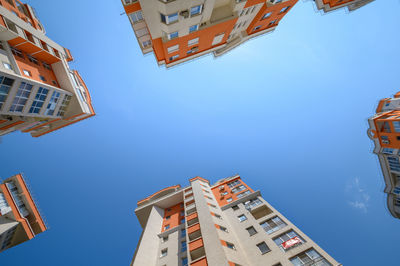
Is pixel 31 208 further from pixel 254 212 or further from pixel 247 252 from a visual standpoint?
pixel 254 212

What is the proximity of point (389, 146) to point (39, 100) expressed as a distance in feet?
193

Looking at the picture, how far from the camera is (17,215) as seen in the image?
1067 inches

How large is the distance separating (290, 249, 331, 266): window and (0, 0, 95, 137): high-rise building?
3685cm

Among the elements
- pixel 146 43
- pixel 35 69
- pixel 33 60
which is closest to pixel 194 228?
pixel 146 43

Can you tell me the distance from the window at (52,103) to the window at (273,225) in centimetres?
3721

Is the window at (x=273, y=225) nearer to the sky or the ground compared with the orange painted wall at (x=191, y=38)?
nearer to the ground

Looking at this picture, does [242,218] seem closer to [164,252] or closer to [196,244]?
[196,244]

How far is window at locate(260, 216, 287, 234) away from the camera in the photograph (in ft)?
71.4

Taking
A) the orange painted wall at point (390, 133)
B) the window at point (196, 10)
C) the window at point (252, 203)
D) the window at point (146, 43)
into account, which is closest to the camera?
the window at point (196, 10)

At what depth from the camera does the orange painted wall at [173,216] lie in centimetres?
3172

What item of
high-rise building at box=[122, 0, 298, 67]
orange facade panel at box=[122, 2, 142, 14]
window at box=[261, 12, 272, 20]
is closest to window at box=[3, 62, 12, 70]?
high-rise building at box=[122, 0, 298, 67]

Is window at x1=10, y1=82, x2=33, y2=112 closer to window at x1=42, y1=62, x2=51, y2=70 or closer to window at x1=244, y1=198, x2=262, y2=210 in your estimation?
window at x1=42, y1=62, x2=51, y2=70

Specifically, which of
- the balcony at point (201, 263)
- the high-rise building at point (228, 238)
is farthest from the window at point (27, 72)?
the balcony at point (201, 263)

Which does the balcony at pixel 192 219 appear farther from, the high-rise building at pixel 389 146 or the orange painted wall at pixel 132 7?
the high-rise building at pixel 389 146
